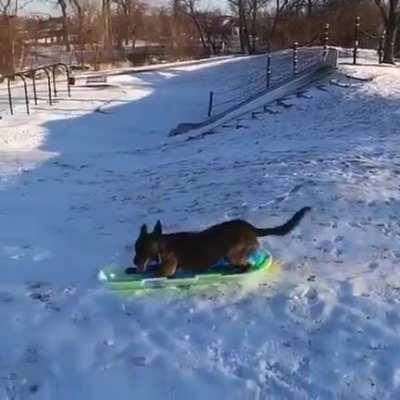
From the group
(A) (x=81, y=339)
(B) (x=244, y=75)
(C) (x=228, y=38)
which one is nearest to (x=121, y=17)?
(C) (x=228, y=38)

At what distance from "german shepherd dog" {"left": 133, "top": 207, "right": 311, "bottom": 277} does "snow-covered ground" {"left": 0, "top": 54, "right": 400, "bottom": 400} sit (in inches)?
9.4

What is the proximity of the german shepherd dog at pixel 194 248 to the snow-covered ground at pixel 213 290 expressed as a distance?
0.78 feet

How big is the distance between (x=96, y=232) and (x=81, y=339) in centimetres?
230

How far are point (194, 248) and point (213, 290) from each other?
0.33 m

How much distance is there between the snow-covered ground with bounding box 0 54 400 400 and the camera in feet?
12.3

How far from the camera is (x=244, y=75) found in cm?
2930

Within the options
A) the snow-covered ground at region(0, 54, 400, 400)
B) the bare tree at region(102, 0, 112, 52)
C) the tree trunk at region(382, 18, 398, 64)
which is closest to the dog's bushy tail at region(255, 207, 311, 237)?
the snow-covered ground at region(0, 54, 400, 400)

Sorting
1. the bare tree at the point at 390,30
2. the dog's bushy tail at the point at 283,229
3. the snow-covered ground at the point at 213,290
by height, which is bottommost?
the snow-covered ground at the point at 213,290

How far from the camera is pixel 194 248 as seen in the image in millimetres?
4801

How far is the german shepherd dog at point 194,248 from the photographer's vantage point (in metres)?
4.73

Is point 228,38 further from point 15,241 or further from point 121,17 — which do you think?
point 15,241

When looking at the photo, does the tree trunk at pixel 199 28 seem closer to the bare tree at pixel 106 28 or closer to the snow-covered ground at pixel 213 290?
the bare tree at pixel 106 28

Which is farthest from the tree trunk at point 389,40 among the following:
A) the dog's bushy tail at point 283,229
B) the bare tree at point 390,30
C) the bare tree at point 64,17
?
the bare tree at point 64,17

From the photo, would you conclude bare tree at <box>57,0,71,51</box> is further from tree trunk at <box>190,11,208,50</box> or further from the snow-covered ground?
the snow-covered ground
